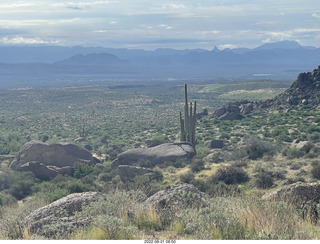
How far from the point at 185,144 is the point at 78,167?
318 inches

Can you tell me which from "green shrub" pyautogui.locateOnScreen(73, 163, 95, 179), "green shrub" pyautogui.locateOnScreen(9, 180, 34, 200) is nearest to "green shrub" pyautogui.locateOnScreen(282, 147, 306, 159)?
"green shrub" pyautogui.locateOnScreen(73, 163, 95, 179)

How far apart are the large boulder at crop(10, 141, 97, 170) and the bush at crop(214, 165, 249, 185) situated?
11.0 metres

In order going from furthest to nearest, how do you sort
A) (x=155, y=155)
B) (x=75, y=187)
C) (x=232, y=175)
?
(x=155, y=155) < (x=232, y=175) < (x=75, y=187)

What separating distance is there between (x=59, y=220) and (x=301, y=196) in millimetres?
5837

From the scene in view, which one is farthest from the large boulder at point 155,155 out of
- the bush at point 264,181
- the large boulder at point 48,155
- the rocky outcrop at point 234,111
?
the rocky outcrop at point 234,111

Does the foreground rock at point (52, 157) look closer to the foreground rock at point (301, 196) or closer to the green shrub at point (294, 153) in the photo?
the green shrub at point (294, 153)

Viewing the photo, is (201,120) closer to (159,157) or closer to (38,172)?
(159,157)

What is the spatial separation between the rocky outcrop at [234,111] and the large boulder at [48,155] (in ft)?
89.6

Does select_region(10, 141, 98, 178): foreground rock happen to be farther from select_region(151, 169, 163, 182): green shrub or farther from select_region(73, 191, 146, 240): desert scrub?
select_region(73, 191, 146, 240): desert scrub

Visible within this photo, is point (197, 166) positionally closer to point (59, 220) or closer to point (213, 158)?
point (213, 158)

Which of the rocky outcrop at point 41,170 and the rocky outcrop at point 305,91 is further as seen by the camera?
the rocky outcrop at point 305,91

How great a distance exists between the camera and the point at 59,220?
9414 mm

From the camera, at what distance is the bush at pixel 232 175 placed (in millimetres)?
20220

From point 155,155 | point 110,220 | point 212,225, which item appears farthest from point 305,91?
point 110,220
